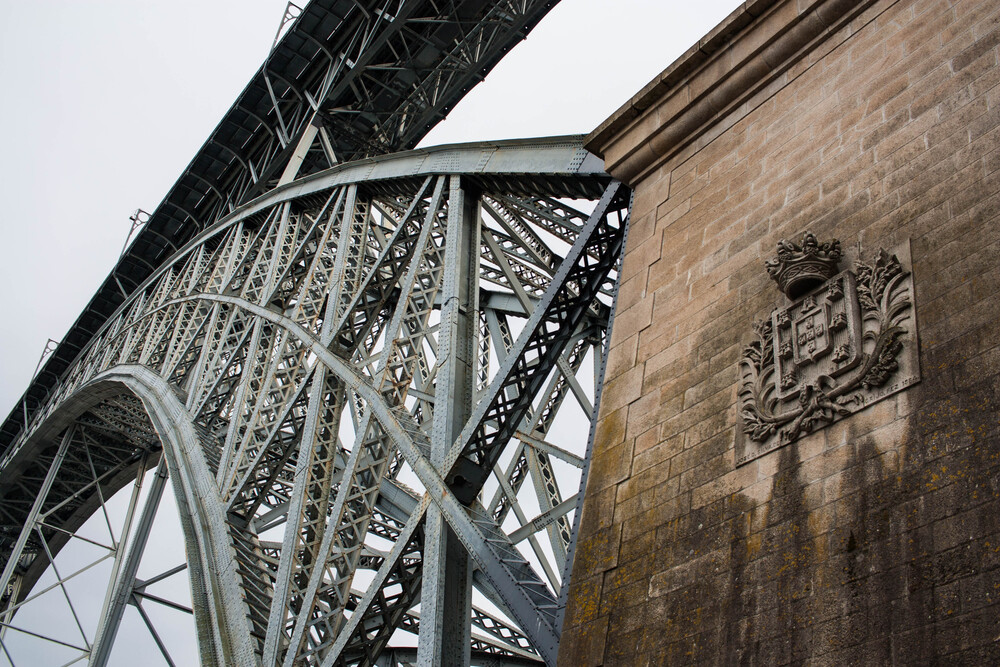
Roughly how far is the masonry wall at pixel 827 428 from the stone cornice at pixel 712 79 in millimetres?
61

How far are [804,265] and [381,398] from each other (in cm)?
626

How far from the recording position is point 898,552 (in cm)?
568

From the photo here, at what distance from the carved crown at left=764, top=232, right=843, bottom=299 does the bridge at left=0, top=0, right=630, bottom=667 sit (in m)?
2.00

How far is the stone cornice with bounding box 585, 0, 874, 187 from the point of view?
8.73m

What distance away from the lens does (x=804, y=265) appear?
7094 millimetres

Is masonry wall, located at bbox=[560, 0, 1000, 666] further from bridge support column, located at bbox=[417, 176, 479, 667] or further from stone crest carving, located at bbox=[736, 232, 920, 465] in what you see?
bridge support column, located at bbox=[417, 176, 479, 667]

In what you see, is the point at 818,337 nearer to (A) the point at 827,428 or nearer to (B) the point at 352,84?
(A) the point at 827,428

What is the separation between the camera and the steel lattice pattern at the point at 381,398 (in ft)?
34.0

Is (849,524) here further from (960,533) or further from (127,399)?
(127,399)

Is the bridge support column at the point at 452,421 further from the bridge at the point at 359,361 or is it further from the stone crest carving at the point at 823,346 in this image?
the stone crest carving at the point at 823,346

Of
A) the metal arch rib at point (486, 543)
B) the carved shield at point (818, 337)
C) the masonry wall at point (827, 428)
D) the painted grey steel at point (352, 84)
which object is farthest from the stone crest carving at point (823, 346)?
the painted grey steel at point (352, 84)

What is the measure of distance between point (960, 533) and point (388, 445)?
25.6ft

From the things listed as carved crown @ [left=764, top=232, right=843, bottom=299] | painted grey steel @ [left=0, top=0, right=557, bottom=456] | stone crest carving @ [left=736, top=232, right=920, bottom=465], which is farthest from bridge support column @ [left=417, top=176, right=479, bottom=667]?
painted grey steel @ [left=0, top=0, right=557, bottom=456]

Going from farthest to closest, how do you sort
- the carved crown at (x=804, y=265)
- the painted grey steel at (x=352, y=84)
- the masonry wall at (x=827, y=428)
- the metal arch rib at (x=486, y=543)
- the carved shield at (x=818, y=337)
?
the painted grey steel at (x=352, y=84)
the metal arch rib at (x=486, y=543)
the carved crown at (x=804, y=265)
the carved shield at (x=818, y=337)
the masonry wall at (x=827, y=428)
